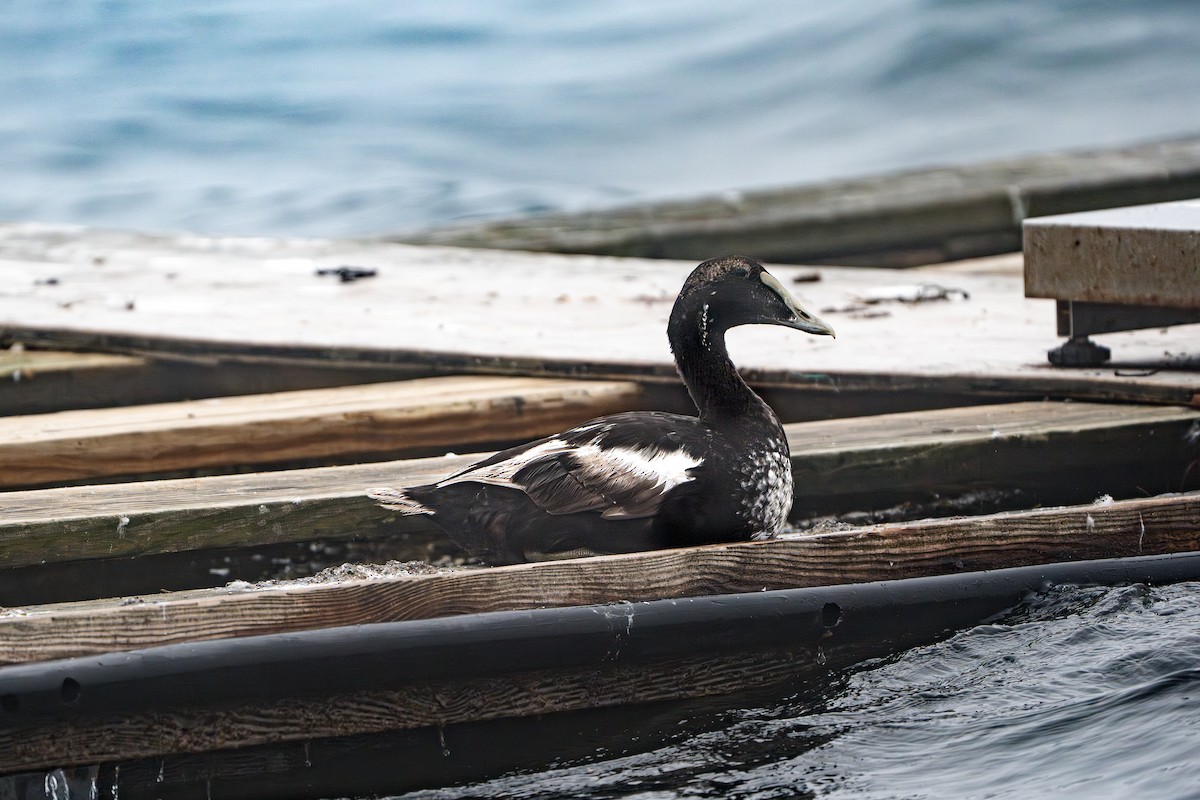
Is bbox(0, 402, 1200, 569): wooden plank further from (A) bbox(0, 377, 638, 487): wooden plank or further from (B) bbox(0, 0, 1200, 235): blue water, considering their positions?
(B) bbox(0, 0, 1200, 235): blue water

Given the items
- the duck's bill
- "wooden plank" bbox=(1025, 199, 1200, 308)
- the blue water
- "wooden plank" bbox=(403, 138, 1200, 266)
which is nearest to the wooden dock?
"wooden plank" bbox=(1025, 199, 1200, 308)

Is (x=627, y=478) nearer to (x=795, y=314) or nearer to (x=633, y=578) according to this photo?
(x=633, y=578)

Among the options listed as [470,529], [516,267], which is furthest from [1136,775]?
[516,267]

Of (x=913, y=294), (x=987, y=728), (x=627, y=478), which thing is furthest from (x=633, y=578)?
(x=913, y=294)

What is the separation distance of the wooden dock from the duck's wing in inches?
4.8

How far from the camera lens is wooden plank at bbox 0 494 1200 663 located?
2.83 metres

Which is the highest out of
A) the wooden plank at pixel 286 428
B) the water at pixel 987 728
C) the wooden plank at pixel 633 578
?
the wooden plank at pixel 286 428

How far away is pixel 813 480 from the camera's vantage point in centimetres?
390

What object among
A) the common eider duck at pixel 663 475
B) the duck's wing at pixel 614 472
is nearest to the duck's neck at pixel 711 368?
the common eider duck at pixel 663 475

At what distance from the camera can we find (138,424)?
14.4ft

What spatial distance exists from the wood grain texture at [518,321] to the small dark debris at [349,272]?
0.06m

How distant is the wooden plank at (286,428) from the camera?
4238 millimetres

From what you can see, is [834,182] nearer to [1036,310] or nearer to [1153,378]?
[1036,310]

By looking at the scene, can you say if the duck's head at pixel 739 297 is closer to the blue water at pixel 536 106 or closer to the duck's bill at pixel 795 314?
the duck's bill at pixel 795 314
